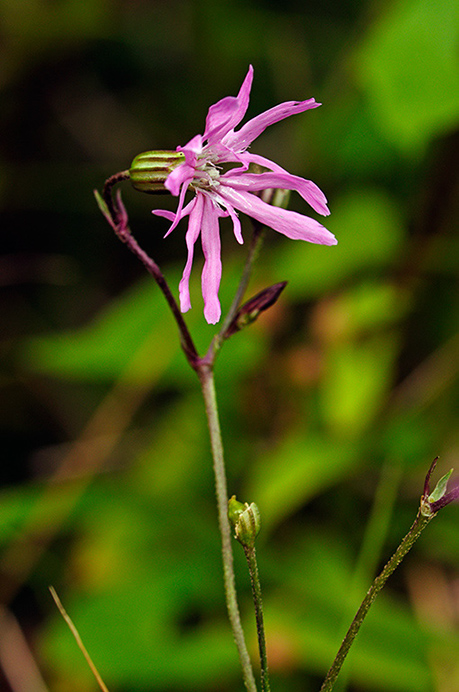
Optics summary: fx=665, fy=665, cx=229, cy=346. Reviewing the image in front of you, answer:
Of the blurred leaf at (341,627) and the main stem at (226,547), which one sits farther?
the blurred leaf at (341,627)

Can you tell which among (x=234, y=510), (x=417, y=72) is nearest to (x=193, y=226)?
(x=234, y=510)

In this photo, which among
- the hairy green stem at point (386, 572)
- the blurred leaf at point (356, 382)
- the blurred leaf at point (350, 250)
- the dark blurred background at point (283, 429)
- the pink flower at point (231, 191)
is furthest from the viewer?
the blurred leaf at point (350, 250)

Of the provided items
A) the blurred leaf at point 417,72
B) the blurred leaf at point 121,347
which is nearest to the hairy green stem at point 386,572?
the blurred leaf at point 417,72

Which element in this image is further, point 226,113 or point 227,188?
point 227,188

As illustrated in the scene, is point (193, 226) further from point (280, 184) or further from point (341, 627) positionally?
point (341, 627)

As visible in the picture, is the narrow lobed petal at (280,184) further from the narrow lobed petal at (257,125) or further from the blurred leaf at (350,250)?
the blurred leaf at (350,250)

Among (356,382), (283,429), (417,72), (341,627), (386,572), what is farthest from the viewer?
(283,429)

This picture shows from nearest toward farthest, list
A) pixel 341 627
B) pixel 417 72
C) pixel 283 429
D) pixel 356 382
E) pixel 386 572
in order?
pixel 386 572, pixel 341 627, pixel 417 72, pixel 356 382, pixel 283 429

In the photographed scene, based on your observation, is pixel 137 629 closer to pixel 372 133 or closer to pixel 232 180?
pixel 232 180
